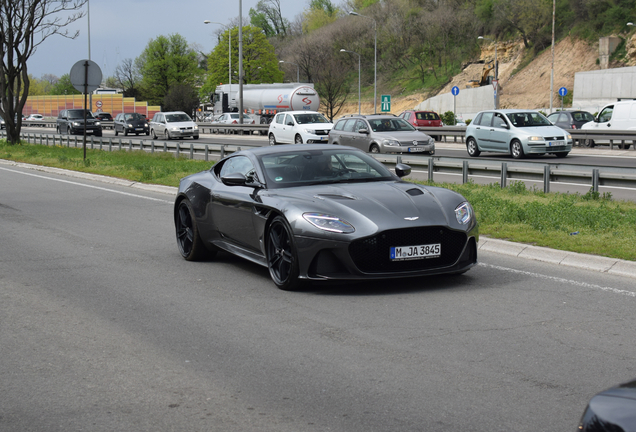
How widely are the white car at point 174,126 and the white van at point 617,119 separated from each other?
75.5 ft

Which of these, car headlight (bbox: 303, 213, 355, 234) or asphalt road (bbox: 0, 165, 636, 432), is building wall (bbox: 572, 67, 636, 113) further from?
car headlight (bbox: 303, 213, 355, 234)

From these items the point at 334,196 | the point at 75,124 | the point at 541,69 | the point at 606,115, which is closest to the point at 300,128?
the point at 606,115

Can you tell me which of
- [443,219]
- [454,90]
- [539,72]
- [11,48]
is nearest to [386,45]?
[539,72]

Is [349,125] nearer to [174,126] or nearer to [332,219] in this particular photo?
[332,219]

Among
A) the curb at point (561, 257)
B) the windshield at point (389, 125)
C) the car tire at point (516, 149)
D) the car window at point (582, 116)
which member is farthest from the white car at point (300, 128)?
the curb at point (561, 257)

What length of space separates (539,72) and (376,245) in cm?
6472

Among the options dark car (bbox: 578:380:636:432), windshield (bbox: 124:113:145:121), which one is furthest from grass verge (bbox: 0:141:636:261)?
windshield (bbox: 124:113:145:121)

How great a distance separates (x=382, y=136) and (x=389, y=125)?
0.93 meters

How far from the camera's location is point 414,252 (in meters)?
7.07

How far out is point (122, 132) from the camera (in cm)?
5753

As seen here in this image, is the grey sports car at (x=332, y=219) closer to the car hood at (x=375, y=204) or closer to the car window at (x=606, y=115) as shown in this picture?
the car hood at (x=375, y=204)

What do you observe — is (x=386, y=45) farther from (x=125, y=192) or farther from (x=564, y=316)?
(x=564, y=316)

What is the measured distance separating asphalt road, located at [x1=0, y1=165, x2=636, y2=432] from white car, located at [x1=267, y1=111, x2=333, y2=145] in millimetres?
24213

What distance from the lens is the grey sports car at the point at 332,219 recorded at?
22.9 feet
